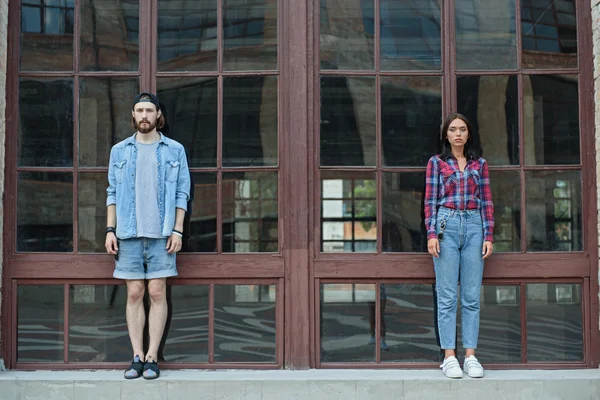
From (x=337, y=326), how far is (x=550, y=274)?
5.09ft

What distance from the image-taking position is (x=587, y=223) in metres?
4.95

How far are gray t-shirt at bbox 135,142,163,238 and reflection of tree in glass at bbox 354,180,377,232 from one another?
1399 millimetres

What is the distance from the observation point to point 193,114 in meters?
5.00

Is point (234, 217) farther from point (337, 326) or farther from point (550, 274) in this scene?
point (550, 274)

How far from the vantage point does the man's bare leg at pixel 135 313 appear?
4.73 metres

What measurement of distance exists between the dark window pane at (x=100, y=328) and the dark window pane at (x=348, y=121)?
1.79 meters

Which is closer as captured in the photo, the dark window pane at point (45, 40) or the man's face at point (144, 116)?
the man's face at point (144, 116)

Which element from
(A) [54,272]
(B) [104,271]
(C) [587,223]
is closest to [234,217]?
(B) [104,271]

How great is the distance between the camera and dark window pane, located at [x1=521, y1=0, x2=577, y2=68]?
5023 mm

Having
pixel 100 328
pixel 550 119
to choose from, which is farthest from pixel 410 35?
pixel 100 328

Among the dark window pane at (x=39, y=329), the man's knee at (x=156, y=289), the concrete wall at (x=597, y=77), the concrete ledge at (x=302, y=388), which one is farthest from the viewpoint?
the dark window pane at (x=39, y=329)

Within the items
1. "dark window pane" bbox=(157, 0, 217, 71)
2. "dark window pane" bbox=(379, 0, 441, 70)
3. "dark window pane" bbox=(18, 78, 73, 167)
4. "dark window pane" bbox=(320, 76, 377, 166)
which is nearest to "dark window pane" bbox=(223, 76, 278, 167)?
"dark window pane" bbox=(157, 0, 217, 71)

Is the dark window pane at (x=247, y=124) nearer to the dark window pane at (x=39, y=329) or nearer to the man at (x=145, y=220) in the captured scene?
the man at (x=145, y=220)

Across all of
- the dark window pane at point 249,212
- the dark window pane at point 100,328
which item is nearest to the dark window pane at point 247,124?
the dark window pane at point 249,212
